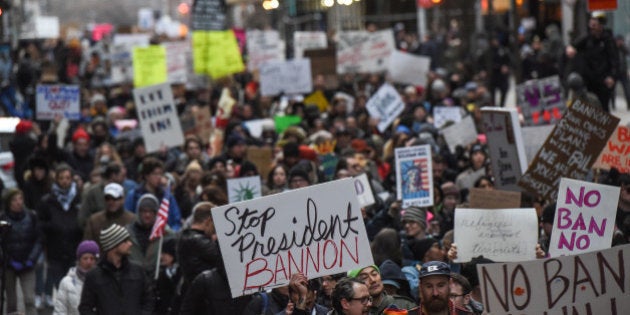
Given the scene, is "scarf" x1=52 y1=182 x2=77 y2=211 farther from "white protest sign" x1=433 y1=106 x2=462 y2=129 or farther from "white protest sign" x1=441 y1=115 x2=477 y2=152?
"white protest sign" x1=433 y1=106 x2=462 y2=129

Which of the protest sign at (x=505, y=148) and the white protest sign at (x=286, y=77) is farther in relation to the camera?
the white protest sign at (x=286, y=77)

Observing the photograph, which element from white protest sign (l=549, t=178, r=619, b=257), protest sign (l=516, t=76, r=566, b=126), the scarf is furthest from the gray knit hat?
protest sign (l=516, t=76, r=566, b=126)

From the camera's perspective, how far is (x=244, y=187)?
44.7 ft

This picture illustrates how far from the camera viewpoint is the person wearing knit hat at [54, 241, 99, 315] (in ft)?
35.7

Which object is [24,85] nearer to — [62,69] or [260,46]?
[260,46]

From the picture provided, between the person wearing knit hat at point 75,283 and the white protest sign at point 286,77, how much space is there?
1313cm

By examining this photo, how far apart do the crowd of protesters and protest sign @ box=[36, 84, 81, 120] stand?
1.00 feet

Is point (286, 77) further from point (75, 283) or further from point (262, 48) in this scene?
point (75, 283)

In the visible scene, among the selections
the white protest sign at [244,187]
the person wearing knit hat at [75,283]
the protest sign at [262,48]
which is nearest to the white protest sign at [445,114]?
the white protest sign at [244,187]

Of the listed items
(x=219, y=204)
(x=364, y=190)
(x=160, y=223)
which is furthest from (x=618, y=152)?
(x=160, y=223)

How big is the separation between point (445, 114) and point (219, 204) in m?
7.72

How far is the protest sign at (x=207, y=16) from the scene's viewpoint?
27.1m

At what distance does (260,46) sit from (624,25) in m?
6.70

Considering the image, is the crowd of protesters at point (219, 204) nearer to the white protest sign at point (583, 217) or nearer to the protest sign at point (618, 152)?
the protest sign at point (618, 152)
